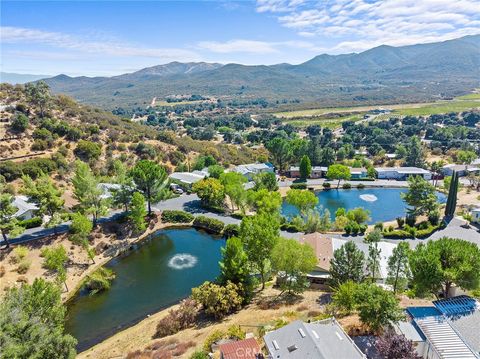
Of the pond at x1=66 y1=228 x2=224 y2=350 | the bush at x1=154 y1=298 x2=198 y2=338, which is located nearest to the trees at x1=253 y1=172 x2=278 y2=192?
the pond at x1=66 y1=228 x2=224 y2=350

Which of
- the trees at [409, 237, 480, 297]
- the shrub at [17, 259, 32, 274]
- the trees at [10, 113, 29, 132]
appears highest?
the trees at [10, 113, 29, 132]

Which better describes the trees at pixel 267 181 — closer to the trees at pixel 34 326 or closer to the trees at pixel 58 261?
the trees at pixel 58 261

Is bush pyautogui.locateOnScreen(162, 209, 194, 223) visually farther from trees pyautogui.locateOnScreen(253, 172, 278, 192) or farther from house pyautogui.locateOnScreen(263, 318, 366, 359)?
house pyautogui.locateOnScreen(263, 318, 366, 359)

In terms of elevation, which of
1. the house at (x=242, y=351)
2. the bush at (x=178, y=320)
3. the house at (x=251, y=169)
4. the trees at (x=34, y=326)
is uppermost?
the trees at (x=34, y=326)

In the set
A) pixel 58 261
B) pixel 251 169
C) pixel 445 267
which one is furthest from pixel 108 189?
pixel 445 267

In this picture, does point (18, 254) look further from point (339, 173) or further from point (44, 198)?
point (339, 173)

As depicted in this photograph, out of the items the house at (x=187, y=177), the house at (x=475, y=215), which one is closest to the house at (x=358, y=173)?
the house at (x=475, y=215)

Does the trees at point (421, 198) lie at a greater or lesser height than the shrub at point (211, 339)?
greater

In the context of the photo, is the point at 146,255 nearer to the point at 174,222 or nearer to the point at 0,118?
the point at 174,222
